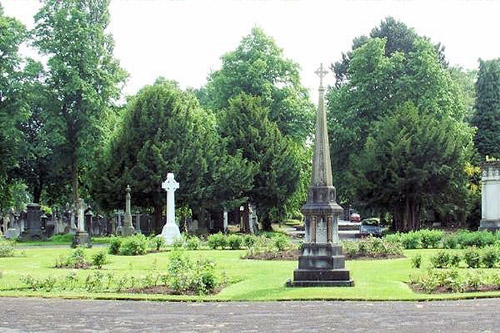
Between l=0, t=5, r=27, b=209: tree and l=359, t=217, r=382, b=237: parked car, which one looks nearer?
l=0, t=5, r=27, b=209: tree

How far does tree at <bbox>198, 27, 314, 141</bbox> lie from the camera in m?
60.6

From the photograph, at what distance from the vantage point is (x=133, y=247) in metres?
31.3

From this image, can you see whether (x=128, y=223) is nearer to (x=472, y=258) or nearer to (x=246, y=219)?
(x=246, y=219)

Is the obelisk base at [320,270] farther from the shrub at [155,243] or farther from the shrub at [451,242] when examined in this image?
the shrub at [155,243]

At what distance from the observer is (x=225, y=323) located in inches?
497

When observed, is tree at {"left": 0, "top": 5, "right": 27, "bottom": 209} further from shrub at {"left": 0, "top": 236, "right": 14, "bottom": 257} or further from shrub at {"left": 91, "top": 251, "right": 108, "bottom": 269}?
shrub at {"left": 91, "top": 251, "right": 108, "bottom": 269}

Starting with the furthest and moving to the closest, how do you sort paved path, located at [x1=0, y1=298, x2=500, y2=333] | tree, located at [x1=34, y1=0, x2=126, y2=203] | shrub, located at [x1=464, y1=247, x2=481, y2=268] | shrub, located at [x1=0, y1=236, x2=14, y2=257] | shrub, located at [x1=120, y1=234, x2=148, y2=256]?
1. tree, located at [x1=34, y1=0, x2=126, y2=203]
2. shrub, located at [x1=120, y1=234, x2=148, y2=256]
3. shrub, located at [x1=0, y1=236, x2=14, y2=257]
4. shrub, located at [x1=464, y1=247, x2=481, y2=268]
5. paved path, located at [x1=0, y1=298, x2=500, y2=333]

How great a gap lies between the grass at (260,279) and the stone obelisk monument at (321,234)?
23.1 inches

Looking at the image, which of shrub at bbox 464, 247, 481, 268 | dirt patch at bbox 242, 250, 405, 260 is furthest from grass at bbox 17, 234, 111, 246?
shrub at bbox 464, 247, 481, 268

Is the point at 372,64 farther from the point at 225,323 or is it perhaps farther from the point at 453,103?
the point at 225,323

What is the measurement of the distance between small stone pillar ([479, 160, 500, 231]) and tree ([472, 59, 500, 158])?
69.9ft

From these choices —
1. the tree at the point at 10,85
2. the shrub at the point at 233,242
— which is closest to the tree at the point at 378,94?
the shrub at the point at 233,242

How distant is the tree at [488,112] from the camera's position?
61.4 m

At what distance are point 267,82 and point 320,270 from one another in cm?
4342
